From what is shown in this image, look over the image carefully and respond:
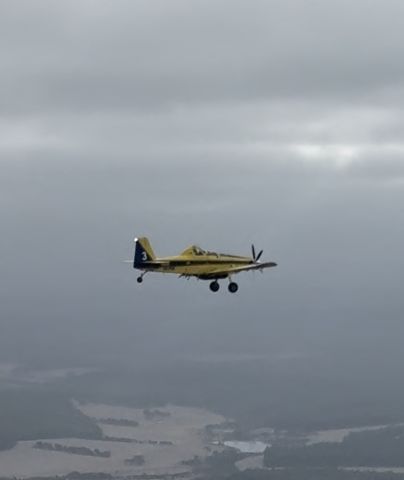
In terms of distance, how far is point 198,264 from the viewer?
451 ft

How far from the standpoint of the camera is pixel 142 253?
13325 cm

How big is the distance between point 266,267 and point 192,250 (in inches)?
308

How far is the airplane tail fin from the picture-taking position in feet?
436

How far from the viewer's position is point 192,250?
13750cm

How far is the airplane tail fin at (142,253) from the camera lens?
132750mm

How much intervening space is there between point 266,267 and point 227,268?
4.39m

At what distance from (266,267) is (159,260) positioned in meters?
11.7

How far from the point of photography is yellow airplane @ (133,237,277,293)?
438 ft

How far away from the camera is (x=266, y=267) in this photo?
141750mm

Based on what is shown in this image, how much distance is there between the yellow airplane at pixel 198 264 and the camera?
13350 centimetres

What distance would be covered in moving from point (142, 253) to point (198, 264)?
20.4 ft

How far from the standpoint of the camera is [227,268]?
139 m

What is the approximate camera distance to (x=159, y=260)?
134 metres
